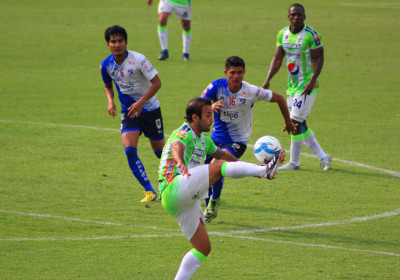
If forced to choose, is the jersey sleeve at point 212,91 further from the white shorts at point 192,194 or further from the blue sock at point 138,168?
the white shorts at point 192,194

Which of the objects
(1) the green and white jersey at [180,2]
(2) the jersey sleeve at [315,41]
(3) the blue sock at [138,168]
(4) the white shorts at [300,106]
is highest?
(2) the jersey sleeve at [315,41]

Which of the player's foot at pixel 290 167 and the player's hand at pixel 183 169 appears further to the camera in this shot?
the player's foot at pixel 290 167

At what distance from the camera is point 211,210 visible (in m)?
8.57

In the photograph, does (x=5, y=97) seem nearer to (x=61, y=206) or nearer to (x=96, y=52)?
(x=96, y=52)

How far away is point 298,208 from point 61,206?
324 centimetres

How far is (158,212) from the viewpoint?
8.89 metres

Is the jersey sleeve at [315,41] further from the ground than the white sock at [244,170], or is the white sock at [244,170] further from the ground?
the jersey sleeve at [315,41]

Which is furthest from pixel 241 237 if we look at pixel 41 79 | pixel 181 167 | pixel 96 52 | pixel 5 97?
pixel 96 52

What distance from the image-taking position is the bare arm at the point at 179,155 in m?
5.78

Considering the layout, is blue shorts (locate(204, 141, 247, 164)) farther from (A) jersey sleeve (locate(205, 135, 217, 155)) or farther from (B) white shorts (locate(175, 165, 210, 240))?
(B) white shorts (locate(175, 165, 210, 240))

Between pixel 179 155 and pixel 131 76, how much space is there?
3821mm

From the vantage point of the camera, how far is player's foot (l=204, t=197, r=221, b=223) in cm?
855

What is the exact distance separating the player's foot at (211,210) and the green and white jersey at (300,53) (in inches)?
134

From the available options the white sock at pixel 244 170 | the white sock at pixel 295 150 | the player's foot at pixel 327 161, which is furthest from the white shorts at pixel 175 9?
the white sock at pixel 244 170
